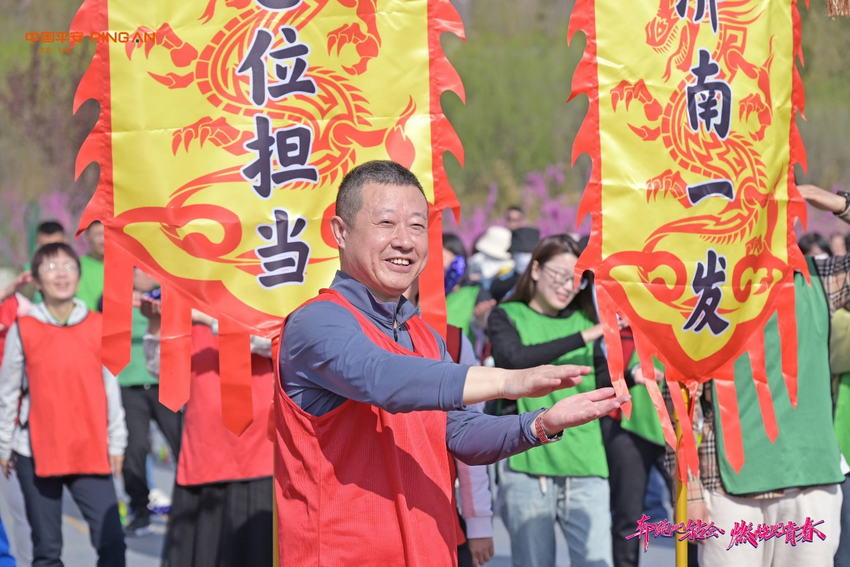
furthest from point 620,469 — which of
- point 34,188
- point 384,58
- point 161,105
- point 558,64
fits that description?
point 558,64

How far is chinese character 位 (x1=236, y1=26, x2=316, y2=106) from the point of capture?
11.3 feet

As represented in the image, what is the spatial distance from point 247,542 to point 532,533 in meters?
1.22

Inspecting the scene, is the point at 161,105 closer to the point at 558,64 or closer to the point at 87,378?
the point at 87,378

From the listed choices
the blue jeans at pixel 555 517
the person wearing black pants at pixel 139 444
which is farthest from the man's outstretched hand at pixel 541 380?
the person wearing black pants at pixel 139 444

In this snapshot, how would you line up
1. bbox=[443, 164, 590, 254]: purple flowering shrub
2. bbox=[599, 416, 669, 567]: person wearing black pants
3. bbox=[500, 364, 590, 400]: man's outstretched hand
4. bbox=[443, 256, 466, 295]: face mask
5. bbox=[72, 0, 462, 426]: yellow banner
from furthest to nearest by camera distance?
bbox=[443, 164, 590, 254]: purple flowering shrub → bbox=[443, 256, 466, 295]: face mask → bbox=[599, 416, 669, 567]: person wearing black pants → bbox=[72, 0, 462, 426]: yellow banner → bbox=[500, 364, 590, 400]: man's outstretched hand

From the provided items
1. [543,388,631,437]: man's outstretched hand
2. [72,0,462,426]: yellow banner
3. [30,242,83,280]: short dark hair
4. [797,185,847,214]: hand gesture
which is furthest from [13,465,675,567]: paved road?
[543,388,631,437]: man's outstretched hand

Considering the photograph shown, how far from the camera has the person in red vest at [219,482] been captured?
165 inches

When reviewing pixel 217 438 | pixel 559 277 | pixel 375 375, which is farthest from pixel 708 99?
pixel 217 438

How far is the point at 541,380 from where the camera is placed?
1.92 m

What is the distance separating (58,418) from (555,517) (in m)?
2.51

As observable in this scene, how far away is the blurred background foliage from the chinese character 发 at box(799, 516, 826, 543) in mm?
9418

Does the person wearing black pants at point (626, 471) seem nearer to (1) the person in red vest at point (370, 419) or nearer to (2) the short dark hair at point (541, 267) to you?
(2) the short dark hair at point (541, 267)

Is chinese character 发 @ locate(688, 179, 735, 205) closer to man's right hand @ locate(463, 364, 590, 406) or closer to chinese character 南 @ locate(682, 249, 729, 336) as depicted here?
chinese character 南 @ locate(682, 249, 729, 336)

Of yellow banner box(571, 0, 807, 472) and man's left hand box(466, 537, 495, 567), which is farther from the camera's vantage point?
man's left hand box(466, 537, 495, 567)
